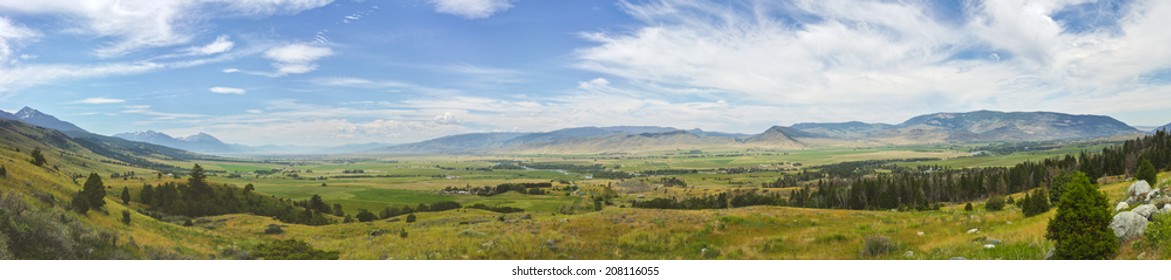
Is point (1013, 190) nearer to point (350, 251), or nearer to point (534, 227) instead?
point (534, 227)

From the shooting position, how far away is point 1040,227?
18.7 meters

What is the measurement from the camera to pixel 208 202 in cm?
5794

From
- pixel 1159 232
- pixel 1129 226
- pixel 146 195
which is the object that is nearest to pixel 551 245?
pixel 1129 226

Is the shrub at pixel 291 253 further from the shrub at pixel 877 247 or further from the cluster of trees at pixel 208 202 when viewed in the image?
the cluster of trees at pixel 208 202

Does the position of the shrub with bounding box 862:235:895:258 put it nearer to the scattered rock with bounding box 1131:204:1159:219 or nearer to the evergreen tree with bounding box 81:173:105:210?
the scattered rock with bounding box 1131:204:1159:219

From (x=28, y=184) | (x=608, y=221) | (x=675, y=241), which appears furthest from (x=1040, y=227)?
(x=28, y=184)

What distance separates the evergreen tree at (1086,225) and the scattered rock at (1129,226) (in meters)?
0.98

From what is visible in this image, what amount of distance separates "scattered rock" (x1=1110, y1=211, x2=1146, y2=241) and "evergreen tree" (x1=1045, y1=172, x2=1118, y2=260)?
3.22 feet

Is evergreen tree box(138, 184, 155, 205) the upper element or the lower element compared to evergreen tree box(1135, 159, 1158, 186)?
lower

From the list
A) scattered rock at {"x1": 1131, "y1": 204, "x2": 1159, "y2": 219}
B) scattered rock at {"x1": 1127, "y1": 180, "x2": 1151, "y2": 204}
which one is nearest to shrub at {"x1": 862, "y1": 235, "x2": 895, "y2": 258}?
scattered rock at {"x1": 1131, "y1": 204, "x2": 1159, "y2": 219}

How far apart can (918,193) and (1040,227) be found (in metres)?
83.8

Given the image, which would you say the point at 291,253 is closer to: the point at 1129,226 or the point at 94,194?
the point at 94,194

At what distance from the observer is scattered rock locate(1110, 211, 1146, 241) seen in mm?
12930

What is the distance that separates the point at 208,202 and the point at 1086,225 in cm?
7207
